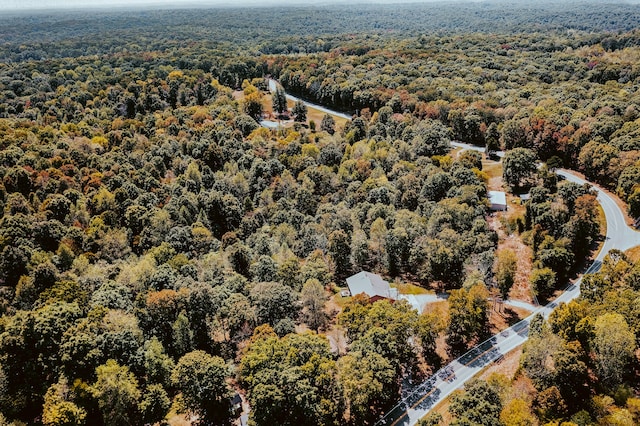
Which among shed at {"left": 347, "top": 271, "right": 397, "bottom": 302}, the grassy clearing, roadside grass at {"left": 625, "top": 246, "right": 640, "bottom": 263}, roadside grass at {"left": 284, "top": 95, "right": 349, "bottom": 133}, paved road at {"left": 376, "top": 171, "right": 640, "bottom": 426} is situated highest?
roadside grass at {"left": 284, "top": 95, "right": 349, "bottom": 133}

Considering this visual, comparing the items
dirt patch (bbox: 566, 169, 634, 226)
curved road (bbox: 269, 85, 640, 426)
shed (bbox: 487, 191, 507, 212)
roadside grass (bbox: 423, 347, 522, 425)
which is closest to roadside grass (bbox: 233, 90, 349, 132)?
shed (bbox: 487, 191, 507, 212)

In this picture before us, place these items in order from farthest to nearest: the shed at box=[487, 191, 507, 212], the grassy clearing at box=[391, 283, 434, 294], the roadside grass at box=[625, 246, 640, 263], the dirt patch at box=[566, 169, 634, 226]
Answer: the shed at box=[487, 191, 507, 212]
the dirt patch at box=[566, 169, 634, 226]
the grassy clearing at box=[391, 283, 434, 294]
the roadside grass at box=[625, 246, 640, 263]

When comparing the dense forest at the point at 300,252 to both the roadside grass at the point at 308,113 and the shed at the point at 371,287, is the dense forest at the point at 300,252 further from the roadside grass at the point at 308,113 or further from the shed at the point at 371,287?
the roadside grass at the point at 308,113

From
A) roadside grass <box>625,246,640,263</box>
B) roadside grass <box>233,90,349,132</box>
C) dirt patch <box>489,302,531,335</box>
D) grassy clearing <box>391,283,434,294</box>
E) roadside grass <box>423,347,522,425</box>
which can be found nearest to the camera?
roadside grass <box>423,347,522,425</box>

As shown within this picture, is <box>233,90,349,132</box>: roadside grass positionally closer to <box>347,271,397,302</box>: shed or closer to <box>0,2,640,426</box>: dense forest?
<box>0,2,640,426</box>: dense forest

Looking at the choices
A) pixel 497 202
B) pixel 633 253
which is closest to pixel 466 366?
pixel 633 253

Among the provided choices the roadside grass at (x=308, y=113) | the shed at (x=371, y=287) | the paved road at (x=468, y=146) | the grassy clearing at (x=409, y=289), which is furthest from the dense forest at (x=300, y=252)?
the roadside grass at (x=308, y=113)

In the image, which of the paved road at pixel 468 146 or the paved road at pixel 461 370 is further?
the paved road at pixel 468 146
